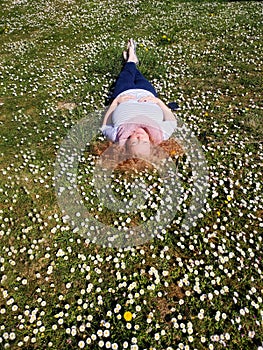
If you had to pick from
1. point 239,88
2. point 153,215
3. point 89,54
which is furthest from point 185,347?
point 89,54

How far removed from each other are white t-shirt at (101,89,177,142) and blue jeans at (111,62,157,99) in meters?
0.78

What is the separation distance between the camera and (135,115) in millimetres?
6676

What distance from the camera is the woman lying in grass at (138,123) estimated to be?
6133 mm

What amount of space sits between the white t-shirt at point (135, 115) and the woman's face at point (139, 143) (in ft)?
1.38

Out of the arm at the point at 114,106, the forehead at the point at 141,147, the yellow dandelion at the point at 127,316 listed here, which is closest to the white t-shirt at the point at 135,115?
the arm at the point at 114,106

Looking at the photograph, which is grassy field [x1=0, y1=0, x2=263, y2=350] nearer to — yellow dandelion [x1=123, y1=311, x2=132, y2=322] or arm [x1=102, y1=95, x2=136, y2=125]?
yellow dandelion [x1=123, y1=311, x2=132, y2=322]

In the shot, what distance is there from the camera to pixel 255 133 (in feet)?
25.4

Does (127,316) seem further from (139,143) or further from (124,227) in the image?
(139,143)

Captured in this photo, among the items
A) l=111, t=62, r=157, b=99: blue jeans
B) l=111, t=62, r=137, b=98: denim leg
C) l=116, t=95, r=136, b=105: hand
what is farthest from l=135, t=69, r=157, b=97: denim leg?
l=116, t=95, r=136, b=105: hand

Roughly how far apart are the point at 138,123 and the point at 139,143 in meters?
0.61

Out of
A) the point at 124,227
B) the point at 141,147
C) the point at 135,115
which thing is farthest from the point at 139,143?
the point at 124,227

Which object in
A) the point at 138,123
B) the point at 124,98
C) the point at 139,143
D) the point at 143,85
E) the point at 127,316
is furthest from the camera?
the point at 143,85

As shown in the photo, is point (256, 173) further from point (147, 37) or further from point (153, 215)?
point (147, 37)

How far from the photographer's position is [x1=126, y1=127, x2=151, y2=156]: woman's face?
5953mm
